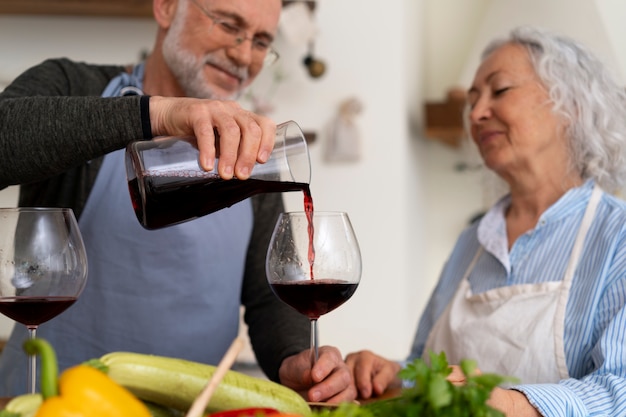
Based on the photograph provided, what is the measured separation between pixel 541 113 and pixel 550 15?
227 centimetres

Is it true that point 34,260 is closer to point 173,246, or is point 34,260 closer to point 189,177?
point 189,177

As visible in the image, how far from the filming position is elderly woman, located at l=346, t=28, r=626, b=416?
1389mm

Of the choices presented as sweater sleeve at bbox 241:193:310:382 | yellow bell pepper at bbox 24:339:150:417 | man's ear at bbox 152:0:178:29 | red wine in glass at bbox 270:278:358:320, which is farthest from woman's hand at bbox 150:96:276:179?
man's ear at bbox 152:0:178:29

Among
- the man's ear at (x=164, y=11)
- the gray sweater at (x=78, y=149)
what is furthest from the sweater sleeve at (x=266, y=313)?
the man's ear at (x=164, y=11)

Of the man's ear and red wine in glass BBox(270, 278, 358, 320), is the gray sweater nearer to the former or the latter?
the man's ear

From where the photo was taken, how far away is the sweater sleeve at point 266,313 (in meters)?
1.54

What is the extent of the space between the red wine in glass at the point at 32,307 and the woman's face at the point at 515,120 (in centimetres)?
103

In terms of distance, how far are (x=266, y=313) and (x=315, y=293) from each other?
68 centimetres

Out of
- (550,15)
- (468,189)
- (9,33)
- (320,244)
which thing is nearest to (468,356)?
(320,244)

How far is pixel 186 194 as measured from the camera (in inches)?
41.3

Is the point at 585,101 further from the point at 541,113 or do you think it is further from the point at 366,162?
the point at 366,162

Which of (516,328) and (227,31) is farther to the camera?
(227,31)

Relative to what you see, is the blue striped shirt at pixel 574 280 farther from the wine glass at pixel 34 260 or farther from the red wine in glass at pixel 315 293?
the wine glass at pixel 34 260

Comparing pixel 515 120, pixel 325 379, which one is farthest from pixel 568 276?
pixel 325 379
